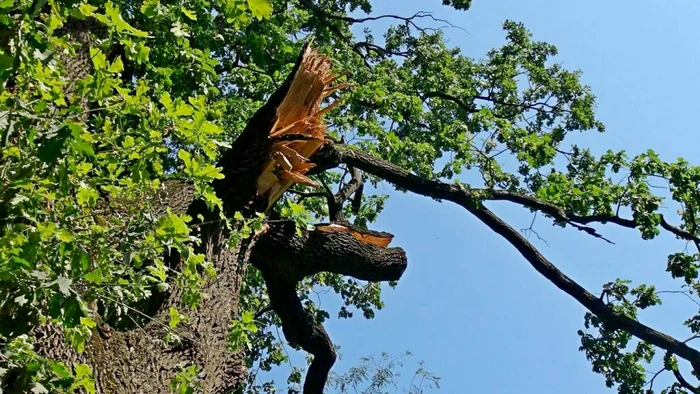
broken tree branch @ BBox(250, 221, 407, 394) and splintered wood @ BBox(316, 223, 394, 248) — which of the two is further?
splintered wood @ BBox(316, 223, 394, 248)

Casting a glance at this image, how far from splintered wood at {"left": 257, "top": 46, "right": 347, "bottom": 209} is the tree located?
0.06 ft

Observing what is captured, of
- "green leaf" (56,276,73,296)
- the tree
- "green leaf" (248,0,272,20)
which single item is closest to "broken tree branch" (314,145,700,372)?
the tree

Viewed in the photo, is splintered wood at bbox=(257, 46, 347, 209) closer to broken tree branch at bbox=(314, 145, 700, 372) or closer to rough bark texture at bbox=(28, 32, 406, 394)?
rough bark texture at bbox=(28, 32, 406, 394)

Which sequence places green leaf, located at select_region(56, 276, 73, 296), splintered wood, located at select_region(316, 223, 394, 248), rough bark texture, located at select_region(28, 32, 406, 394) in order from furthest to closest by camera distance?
splintered wood, located at select_region(316, 223, 394, 248) → rough bark texture, located at select_region(28, 32, 406, 394) → green leaf, located at select_region(56, 276, 73, 296)

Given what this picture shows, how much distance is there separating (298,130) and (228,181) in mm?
733

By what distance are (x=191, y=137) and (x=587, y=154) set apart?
717 cm

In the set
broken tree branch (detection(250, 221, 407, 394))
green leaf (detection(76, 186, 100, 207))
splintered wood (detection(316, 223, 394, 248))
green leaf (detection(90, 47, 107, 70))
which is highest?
splintered wood (detection(316, 223, 394, 248))

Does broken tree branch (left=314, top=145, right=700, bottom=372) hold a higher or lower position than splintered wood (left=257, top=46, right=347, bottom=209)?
higher

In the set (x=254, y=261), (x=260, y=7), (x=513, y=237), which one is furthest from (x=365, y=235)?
(x=260, y=7)

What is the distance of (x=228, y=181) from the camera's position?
5.72 metres

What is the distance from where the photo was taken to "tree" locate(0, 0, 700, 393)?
9.78 ft

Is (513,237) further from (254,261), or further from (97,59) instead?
(97,59)

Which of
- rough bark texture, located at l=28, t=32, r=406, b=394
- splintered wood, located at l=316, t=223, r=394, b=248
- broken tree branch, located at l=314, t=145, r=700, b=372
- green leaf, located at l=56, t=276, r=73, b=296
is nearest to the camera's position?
green leaf, located at l=56, t=276, r=73, b=296

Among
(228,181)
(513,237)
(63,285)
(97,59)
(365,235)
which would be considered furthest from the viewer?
(513,237)
